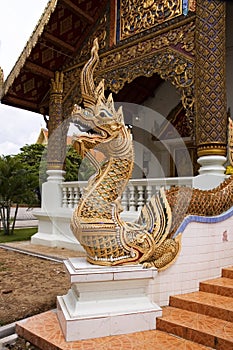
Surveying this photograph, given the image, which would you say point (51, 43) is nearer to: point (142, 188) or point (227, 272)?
point (142, 188)

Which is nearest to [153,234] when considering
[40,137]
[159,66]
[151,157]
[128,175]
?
[128,175]

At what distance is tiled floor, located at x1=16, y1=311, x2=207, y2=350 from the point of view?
85.4 inches

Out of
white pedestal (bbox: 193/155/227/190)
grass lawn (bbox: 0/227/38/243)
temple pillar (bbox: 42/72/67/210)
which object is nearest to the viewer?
white pedestal (bbox: 193/155/227/190)

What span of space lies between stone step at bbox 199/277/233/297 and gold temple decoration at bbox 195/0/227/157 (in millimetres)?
2087

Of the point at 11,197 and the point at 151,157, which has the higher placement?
the point at 151,157

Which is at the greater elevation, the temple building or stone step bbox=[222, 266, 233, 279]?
the temple building

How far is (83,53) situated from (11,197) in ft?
14.7

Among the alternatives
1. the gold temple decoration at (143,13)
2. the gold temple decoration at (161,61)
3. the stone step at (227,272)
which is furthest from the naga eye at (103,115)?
the gold temple decoration at (143,13)

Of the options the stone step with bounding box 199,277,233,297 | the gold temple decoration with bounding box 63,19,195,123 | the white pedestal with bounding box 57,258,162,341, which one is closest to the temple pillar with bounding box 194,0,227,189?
the gold temple decoration with bounding box 63,19,195,123

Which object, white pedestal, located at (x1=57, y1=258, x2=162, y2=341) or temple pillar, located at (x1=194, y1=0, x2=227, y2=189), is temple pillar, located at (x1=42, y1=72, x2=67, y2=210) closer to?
temple pillar, located at (x1=194, y1=0, x2=227, y2=189)

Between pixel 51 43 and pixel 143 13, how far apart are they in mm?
1994

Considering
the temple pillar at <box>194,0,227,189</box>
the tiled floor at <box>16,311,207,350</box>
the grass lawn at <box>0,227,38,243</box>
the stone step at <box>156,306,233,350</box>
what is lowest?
the grass lawn at <box>0,227,38,243</box>

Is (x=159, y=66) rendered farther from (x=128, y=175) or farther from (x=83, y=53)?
(x=128, y=175)

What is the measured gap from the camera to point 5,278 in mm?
4176
